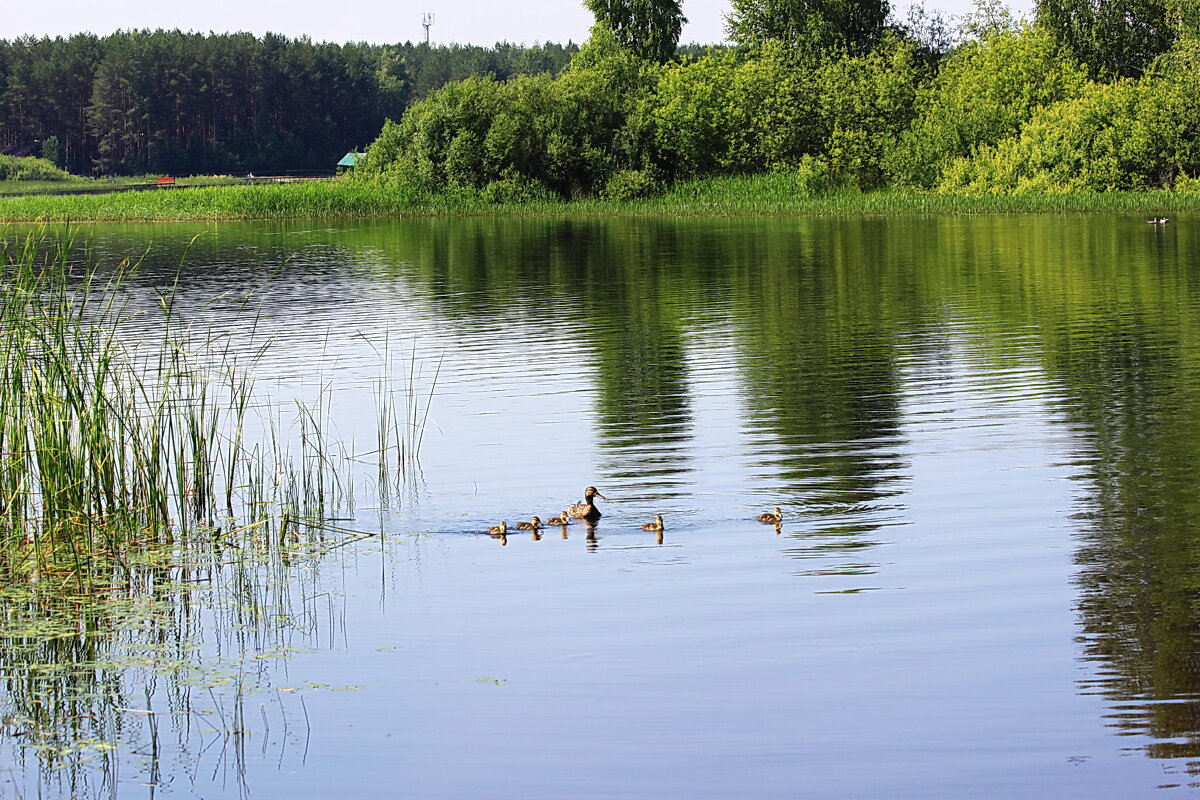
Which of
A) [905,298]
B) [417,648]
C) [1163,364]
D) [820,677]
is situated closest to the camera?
[820,677]

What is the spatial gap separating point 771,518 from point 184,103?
125m

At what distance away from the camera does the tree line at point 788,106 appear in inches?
2392

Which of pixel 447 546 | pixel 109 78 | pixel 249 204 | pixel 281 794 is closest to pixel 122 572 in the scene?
pixel 447 546

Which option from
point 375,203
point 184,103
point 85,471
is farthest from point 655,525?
point 184,103

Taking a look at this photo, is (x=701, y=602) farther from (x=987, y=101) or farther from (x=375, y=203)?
(x=375, y=203)

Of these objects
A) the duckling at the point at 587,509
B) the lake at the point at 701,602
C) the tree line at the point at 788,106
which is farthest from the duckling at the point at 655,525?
the tree line at the point at 788,106

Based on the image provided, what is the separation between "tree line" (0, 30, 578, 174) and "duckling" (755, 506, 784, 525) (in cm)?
11817

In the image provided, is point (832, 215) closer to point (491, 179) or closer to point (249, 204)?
point (491, 179)

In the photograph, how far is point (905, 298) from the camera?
26.9 m

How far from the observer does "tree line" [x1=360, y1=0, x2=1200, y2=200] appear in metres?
60.8

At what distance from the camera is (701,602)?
350 inches

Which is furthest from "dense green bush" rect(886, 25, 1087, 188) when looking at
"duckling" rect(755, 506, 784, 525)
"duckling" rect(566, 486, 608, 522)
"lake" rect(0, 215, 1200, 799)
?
"duckling" rect(566, 486, 608, 522)

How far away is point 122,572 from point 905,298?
64.8ft

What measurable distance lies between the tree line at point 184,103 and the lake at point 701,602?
4358 inches
